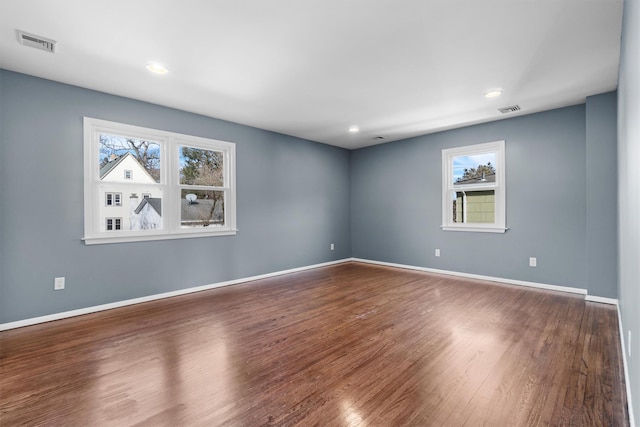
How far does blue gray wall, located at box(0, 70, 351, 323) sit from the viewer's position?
116 inches

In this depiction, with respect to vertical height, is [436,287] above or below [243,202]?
below

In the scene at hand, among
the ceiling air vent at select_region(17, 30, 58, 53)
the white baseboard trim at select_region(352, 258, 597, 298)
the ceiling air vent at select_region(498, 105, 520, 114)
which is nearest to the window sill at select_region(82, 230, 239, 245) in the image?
the ceiling air vent at select_region(17, 30, 58, 53)

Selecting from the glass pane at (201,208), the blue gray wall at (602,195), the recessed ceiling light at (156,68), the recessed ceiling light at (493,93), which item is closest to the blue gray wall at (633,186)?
the recessed ceiling light at (493,93)

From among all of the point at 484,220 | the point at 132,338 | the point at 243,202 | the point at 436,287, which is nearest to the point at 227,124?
the point at 243,202

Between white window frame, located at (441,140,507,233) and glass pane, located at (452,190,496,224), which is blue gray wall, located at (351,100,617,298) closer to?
white window frame, located at (441,140,507,233)

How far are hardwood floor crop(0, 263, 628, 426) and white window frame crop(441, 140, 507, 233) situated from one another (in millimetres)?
1382

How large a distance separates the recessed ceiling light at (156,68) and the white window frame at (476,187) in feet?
14.4

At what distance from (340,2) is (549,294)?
14.1 ft

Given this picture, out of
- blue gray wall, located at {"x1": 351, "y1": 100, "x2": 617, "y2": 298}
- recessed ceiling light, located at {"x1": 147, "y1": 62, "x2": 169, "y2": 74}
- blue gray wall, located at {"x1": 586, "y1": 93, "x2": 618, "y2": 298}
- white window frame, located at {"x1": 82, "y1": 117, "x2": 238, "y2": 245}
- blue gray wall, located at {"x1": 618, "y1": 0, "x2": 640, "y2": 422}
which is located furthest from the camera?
blue gray wall, located at {"x1": 351, "y1": 100, "x2": 617, "y2": 298}

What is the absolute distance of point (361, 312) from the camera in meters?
3.32

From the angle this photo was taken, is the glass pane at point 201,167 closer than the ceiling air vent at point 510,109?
No

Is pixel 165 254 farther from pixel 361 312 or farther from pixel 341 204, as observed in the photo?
pixel 341 204

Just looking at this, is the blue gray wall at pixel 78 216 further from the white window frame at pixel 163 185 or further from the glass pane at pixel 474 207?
the glass pane at pixel 474 207

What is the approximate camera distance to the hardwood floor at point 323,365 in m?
1.66
